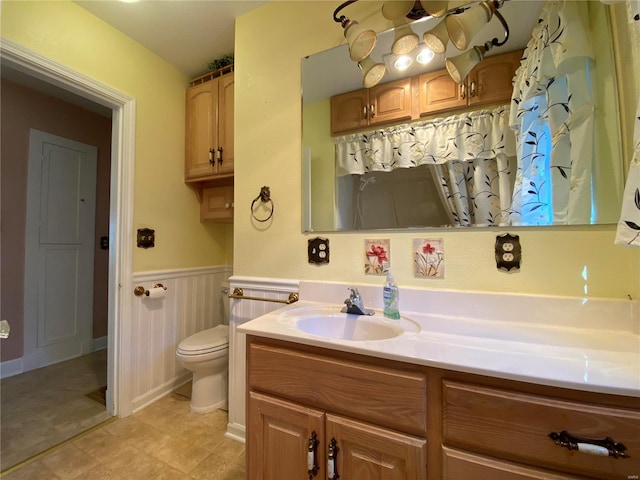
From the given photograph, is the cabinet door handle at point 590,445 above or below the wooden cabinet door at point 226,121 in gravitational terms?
below

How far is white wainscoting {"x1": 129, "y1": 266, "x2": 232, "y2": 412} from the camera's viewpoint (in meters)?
1.78

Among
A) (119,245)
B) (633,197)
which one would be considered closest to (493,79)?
(633,197)

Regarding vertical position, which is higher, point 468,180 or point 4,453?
point 468,180

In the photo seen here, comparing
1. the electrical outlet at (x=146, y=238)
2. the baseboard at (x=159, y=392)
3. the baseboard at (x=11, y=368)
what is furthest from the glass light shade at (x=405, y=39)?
the baseboard at (x=11, y=368)

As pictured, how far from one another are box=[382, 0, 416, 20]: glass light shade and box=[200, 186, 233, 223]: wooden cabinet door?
59.3 inches

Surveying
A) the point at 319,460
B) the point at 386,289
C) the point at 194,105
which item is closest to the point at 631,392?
the point at 386,289

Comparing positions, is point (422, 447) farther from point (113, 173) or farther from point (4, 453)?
point (113, 173)

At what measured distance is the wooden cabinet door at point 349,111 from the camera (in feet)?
4.24

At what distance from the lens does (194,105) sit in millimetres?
2105

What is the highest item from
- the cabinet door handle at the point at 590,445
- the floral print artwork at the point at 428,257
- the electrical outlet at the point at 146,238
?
the electrical outlet at the point at 146,238

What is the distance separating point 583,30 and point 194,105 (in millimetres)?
2304

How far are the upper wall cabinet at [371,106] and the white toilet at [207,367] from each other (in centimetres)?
153

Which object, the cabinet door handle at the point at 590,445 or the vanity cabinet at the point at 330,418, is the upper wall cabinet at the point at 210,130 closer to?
the vanity cabinet at the point at 330,418

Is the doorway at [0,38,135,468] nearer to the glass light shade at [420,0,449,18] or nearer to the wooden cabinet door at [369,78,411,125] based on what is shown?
the wooden cabinet door at [369,78,411,125]
